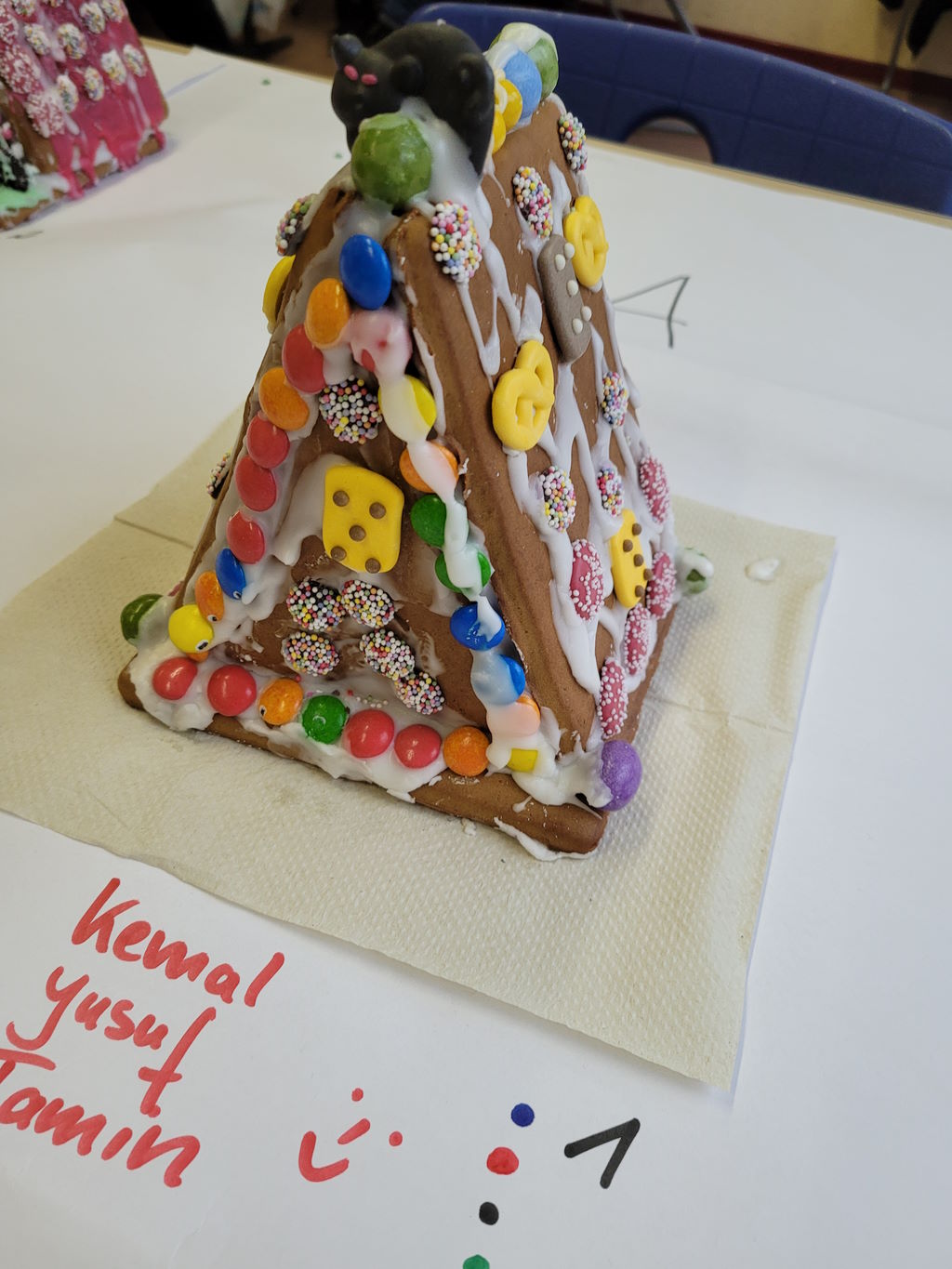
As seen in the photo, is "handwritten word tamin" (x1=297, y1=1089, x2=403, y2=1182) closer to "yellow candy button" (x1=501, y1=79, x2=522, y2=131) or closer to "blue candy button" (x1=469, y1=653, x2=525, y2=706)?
"blue candy button" (x1=469, y1=653, x2=525, y2=706)

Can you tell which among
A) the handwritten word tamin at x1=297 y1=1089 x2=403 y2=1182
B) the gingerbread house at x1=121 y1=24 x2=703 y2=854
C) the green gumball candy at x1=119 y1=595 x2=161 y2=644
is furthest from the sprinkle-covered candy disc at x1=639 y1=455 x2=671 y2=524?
the handwritten word tamin at x1=297 y1=1089 x2=403 y2=1182

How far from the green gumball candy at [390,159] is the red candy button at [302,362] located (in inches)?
4.0

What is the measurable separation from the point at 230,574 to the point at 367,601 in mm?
119

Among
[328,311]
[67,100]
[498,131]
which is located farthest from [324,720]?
[67,100]

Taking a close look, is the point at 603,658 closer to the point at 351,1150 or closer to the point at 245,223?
the point at 351,1150

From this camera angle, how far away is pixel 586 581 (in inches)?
31.4

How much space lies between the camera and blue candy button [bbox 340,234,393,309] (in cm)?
60

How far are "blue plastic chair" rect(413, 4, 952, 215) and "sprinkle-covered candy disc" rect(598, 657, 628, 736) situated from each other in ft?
3.45

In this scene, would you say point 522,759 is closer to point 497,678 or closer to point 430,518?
point 497,678

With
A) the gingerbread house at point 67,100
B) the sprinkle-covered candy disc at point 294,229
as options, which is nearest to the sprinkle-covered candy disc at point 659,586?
the sprinkle-covered candy disc at point 294,229

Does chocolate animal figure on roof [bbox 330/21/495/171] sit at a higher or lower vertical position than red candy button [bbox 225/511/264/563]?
higher

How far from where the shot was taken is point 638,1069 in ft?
2.39

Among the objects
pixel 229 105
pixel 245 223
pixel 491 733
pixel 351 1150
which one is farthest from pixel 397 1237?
pixel 229 105

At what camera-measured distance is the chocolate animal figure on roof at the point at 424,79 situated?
597mm
